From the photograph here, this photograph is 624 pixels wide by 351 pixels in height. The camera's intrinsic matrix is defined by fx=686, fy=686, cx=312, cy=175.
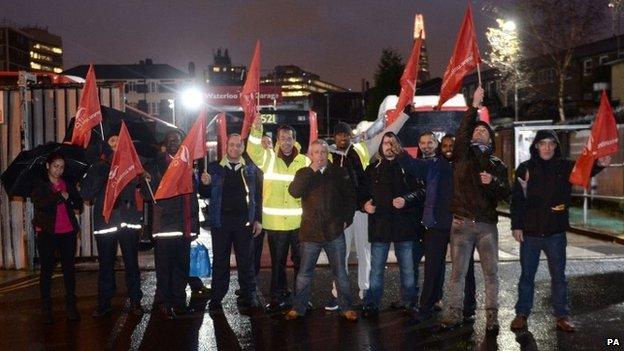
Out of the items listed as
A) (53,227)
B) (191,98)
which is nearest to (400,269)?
(53,227)

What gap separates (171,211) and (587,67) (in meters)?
40.7

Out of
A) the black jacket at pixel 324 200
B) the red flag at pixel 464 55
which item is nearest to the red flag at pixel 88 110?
the black jacket at pixel 324 200

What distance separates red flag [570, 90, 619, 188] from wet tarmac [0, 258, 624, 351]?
1472 mm

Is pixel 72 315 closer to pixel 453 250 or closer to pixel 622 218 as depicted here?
pixel 453 250

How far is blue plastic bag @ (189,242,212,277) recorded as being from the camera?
8641 mm

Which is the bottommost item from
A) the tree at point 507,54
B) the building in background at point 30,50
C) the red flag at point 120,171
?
the red flag at point 120,171

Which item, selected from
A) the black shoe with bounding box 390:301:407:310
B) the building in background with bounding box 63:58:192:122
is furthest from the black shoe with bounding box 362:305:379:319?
the building in background with bounding box 63:58:192:122

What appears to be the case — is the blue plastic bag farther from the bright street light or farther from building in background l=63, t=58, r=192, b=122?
building in background l=63, t=58, r=192, b=122

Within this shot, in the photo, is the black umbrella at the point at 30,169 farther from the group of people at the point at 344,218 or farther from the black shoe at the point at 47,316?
the black shoe at the point at 47,316

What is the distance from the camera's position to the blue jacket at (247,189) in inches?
302

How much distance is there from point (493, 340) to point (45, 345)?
165 inches

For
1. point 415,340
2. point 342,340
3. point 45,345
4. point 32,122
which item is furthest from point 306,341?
point 32,122

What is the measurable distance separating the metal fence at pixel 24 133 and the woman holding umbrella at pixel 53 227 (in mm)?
3230

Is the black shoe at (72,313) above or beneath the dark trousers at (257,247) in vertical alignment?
beneath
